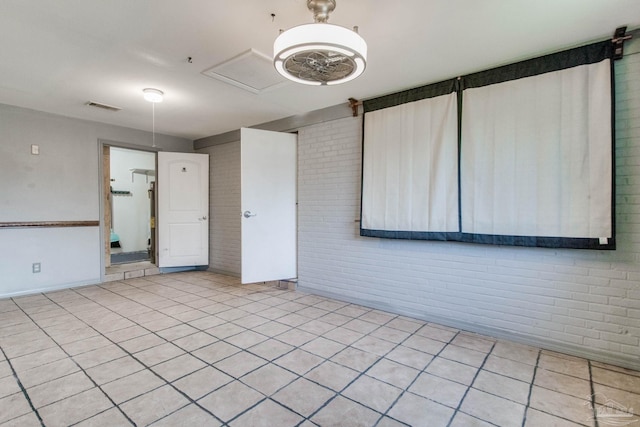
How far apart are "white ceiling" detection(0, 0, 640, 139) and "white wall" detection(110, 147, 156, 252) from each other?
373 centimetres

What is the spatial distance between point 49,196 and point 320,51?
169 inches

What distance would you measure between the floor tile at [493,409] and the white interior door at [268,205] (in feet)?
8.57

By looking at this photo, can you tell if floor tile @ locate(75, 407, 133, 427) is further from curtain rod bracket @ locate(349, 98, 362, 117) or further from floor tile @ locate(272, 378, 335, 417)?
curtain rod bracket @ locate(349, 98, 362, 117)

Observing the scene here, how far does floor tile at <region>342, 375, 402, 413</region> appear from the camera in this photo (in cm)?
171

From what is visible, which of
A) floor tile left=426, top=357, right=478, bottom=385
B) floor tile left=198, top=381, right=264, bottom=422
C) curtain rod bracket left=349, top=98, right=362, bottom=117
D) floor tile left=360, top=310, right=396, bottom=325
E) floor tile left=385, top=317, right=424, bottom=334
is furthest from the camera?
curtain rod bracket left=349, top=98, right=362, bottom=117

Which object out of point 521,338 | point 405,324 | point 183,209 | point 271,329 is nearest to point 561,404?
point 521,338

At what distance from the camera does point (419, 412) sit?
164 centimetres

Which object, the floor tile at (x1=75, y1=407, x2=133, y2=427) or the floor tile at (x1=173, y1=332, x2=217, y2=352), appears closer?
the floor tile at (x1=75, y1=407, x2=133, y2=427)

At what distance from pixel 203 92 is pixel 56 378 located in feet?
8.90

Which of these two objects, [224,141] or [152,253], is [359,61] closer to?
[224,141]

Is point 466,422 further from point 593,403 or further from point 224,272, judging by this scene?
point 224,272

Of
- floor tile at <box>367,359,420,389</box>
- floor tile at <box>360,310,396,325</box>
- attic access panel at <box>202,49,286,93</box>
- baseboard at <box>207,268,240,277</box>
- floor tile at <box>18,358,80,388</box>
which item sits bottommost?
floor tile at <box>367,359,420,389</box>

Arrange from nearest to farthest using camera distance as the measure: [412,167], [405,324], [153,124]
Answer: [405,324], [412,167], [153,124]

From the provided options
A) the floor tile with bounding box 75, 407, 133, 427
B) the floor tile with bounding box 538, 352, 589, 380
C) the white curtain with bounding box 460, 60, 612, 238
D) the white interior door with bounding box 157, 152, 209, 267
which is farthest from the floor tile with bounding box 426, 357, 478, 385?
the white interior door with bounding box 157, 152, 209, 267
